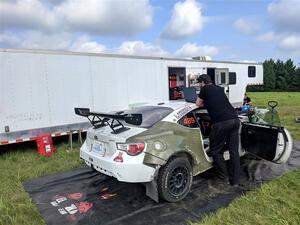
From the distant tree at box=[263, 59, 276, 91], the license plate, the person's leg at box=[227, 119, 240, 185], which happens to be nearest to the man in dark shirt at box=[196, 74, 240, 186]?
the person's leg at box=[227, 119, 240, 185]

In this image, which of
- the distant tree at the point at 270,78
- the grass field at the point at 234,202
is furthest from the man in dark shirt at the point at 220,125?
the distant tree at the point at 270,78

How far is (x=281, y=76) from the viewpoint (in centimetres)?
5206

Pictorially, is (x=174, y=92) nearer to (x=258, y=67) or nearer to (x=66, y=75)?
(x=66, y=75)

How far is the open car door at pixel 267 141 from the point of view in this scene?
4.49 metres

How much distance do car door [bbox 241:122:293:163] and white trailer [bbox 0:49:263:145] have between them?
4321 mm

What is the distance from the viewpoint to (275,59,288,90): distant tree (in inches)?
2012

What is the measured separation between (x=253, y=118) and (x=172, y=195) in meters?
2.59

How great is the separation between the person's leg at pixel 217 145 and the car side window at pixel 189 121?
0.30 metres

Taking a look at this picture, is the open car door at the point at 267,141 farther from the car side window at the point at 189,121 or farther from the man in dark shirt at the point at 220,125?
the car side window at the point at 189,121

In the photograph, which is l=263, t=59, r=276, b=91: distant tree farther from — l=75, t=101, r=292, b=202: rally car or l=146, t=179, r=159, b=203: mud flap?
l=146, t=179, r=159, b=203: mud flap

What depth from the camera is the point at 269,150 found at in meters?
4.55

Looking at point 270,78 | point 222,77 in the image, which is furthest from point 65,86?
point 270,78

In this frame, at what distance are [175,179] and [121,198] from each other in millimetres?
896

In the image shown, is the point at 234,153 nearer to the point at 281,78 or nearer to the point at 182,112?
the point at 182,112
